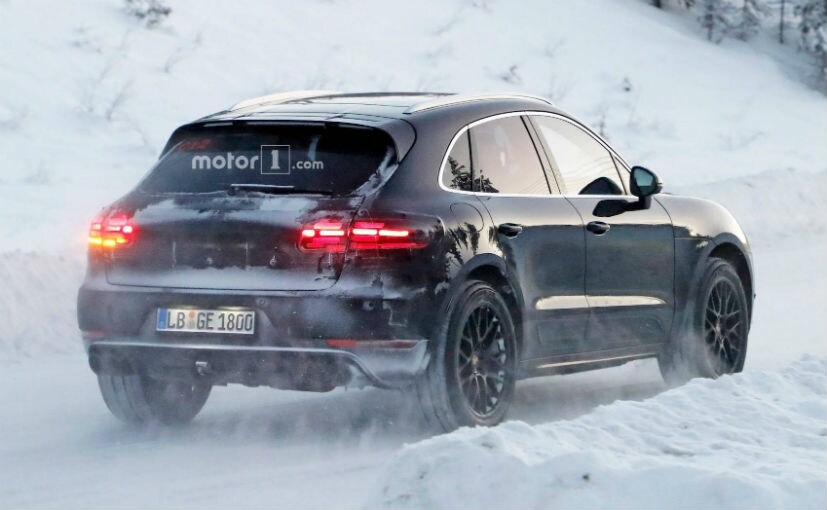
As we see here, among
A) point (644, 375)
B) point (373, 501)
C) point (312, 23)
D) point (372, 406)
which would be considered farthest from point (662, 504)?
point (312, 23)

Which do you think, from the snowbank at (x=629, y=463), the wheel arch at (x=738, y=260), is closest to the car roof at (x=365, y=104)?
the wheel arch at (x=738, y=260)

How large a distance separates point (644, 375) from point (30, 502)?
182 inches

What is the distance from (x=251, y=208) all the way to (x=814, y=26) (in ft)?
87.4

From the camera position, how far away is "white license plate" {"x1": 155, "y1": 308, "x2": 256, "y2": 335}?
23.7 feet

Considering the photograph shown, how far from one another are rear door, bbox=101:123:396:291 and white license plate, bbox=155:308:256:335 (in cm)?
11

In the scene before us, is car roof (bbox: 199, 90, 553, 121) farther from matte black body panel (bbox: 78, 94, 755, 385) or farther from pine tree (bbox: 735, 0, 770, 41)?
pine tree (bbox: 735, 0, 770, 41)

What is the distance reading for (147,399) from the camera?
26.7ft

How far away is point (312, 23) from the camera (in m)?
25.8

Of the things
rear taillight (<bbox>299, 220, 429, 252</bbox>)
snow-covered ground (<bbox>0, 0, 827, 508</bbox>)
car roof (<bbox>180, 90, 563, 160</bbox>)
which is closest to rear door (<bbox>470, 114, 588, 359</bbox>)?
car roof (<bbox>180, 90, 563, 160</bbox>)

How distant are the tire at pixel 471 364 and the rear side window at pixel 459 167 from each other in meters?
0.44

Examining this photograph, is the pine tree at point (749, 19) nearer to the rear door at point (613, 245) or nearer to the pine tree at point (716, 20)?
the pine tree at point (716, 20)

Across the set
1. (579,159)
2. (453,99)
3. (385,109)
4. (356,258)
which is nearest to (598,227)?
(579,159)

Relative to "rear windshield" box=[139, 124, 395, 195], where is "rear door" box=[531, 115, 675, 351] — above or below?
below

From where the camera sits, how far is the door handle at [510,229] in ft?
25.4
